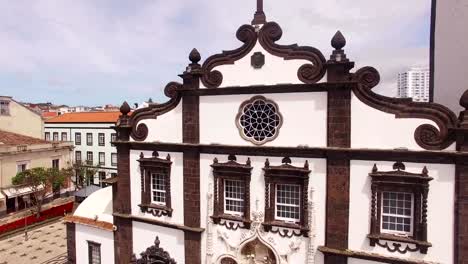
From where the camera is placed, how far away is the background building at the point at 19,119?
38.3 m

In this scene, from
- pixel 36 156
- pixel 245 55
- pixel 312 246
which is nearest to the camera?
pixel 312 246

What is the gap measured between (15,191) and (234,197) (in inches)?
1139

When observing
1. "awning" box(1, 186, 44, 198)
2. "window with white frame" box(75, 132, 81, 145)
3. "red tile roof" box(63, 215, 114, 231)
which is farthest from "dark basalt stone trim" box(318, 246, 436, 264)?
"window with white frame" box(75, 132, 81, 145)

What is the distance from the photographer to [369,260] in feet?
34.2

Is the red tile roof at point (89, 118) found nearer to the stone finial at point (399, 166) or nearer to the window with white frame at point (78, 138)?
the window with white frame at point (78, 138)

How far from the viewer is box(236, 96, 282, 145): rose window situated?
11719 mm

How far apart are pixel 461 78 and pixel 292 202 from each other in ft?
27.4

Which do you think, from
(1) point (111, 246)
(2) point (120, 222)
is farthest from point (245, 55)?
(1) point (111, 246)

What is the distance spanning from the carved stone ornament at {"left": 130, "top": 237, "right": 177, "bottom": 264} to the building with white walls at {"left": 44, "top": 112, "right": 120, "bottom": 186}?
3154 centimetres

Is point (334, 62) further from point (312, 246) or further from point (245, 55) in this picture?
point (312, 246)

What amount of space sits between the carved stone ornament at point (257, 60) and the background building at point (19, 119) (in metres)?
38.8

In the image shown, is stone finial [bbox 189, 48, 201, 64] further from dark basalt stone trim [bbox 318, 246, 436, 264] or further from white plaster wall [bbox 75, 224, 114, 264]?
white plaster wall [bbox 75, 224, 114, 264]

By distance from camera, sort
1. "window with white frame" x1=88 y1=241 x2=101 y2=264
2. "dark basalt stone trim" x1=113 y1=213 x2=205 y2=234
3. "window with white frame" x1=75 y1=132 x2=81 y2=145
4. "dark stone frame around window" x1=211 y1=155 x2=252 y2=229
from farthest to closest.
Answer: "window with white frame" x1=75 y1=132 x2=81 y2=145 < "window with white frame" x1=88 y1=241 x2=101 y2=264 < "dark basalt stone trim" x1=113 y1=213 x2=205 y2=234 < "dark stone frame around window" x1=211 y1=155 x2=252 y2=229

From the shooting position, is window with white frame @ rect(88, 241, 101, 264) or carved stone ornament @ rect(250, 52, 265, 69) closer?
carved stone ornament @ rect(250, 52, 265, 69)
